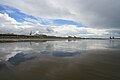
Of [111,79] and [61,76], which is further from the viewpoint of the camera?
[61,76]

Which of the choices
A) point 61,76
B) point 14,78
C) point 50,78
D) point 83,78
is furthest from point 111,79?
point 14,78

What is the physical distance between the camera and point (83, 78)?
29.9 ft

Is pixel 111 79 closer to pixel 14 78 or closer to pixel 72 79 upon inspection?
pixel 72 79

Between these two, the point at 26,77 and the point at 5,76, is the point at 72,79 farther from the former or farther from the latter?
the point at 5,76

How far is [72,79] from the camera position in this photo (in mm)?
8867

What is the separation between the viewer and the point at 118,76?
9453 mm

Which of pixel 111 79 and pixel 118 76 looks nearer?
pixel 111 79

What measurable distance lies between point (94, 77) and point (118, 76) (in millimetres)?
1701

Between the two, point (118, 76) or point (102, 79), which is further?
point (118, 76)

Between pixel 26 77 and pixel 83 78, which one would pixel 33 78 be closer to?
pixel 26 77

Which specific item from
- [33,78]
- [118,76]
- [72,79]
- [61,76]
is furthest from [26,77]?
[118,76]

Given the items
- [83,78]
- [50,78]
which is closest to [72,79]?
[83,78]

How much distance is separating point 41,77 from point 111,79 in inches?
177

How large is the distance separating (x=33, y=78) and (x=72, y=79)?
8.23ft
